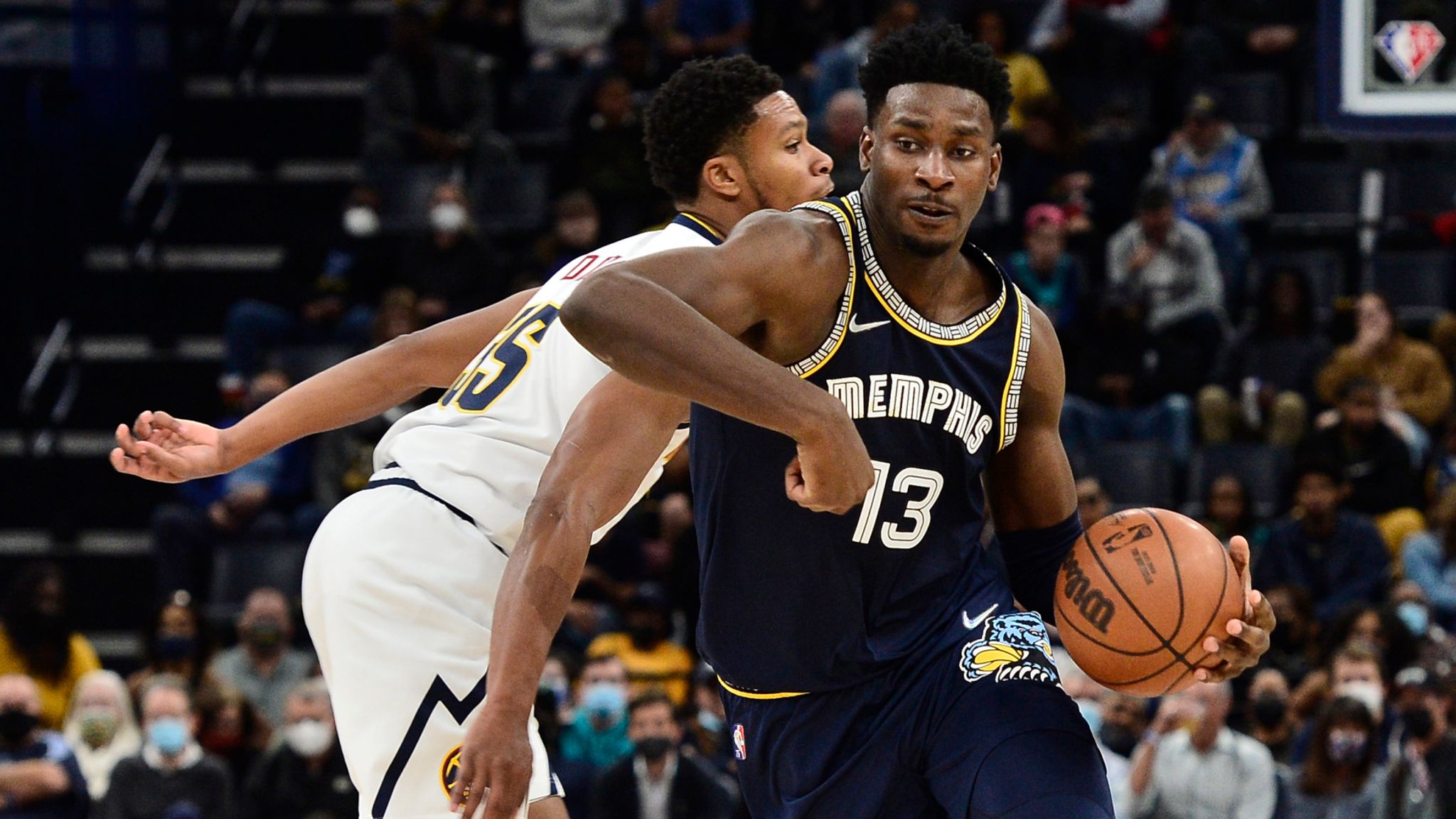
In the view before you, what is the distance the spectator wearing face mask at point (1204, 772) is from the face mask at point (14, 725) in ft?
18.3

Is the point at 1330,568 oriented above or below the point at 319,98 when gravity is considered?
below

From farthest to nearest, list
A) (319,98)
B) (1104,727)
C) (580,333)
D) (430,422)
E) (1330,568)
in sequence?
(319,98), (1330,568), (1104,727), (430,422), (580,333)

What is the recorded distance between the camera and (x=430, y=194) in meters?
14.4

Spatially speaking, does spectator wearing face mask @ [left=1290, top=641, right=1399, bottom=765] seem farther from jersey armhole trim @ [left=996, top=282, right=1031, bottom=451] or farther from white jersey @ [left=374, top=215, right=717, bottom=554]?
white jersey @ [left=374, top=215, right=717, bottom=554]

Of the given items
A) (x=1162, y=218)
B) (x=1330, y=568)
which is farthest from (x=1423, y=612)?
(x=1162, y=218)

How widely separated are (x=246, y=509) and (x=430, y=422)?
7.88 metres

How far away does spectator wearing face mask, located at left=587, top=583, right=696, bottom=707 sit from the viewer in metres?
10.8

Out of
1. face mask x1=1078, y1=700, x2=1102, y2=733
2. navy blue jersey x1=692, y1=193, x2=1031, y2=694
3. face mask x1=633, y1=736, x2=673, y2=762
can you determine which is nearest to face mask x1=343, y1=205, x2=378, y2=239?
face mask x1=633, y1=736, x2=673, y2=762

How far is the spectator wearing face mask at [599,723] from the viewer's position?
10180 millimetres

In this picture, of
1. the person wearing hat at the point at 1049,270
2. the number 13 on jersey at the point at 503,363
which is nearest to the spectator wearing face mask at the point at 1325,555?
the person wearing hat at the point at 1049,270

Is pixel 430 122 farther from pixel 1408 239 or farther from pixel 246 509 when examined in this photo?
pixel 1408 239

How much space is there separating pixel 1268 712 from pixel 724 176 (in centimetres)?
632

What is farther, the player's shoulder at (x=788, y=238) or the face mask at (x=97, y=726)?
the face mask at (x=97, y=726)

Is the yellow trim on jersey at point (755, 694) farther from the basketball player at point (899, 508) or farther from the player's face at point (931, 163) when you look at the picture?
the player's face at point (931, 163)
